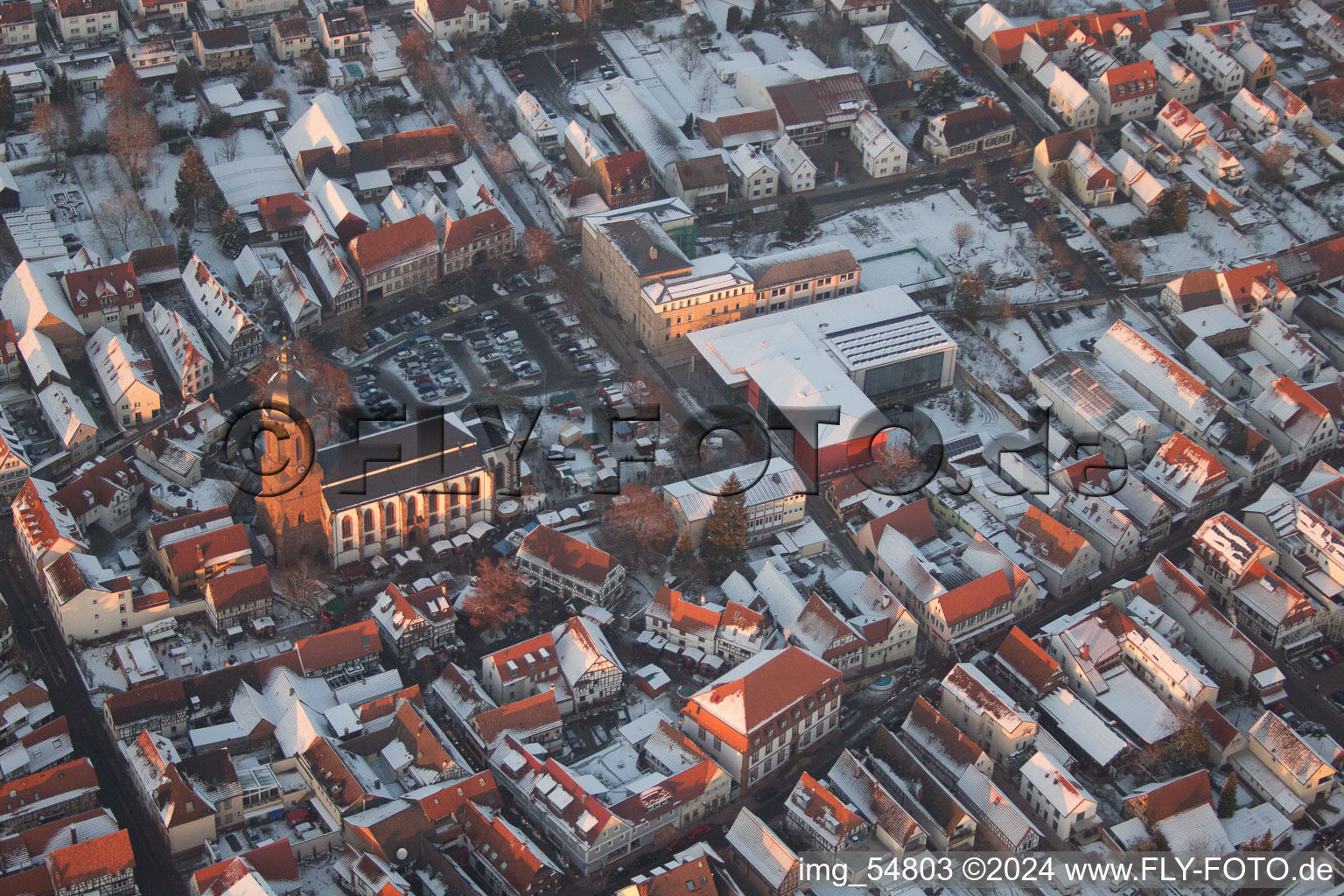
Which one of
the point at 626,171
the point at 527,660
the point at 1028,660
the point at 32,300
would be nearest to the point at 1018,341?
the point at 626,171

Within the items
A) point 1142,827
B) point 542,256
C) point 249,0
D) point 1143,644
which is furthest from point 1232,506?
point 249,0

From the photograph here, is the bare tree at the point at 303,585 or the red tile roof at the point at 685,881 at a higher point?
the bare tree at the point at 303,585

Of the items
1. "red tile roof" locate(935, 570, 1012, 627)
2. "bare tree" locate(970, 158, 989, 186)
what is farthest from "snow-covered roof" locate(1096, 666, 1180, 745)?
"bare tree" locate(970, 158, 989, 186)

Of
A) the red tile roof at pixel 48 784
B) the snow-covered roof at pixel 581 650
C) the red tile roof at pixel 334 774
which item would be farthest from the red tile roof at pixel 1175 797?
the red tile roof at pixel 48 784

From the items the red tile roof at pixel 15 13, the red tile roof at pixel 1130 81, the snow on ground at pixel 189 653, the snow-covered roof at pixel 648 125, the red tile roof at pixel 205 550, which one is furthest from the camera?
the red tile roof at pixel 15 13

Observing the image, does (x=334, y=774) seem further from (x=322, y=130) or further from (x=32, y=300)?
(x=322, y=130)

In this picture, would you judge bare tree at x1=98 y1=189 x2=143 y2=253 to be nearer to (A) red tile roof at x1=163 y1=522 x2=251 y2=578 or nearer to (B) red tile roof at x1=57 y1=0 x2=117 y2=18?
(B) red tile roof at x1=57 y1=0 x2=117 y2=18

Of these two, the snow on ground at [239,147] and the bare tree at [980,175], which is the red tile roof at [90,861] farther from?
the bare tree at [980,175]
